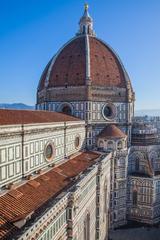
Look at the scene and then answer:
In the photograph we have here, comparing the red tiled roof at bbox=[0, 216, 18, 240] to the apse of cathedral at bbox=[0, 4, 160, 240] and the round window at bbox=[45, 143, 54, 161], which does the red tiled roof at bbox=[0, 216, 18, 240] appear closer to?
the apse of cathedral at bbox=[0, 4, 160, 240]

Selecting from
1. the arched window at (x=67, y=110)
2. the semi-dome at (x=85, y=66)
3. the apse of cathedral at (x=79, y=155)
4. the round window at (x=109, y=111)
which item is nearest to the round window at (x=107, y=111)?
the round window at (x=109, y=111)

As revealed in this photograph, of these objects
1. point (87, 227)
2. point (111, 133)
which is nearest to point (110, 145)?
point (111, 133)

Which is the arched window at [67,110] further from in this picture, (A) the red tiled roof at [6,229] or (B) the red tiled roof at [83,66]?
(A) the red tiled roof at [6,229]

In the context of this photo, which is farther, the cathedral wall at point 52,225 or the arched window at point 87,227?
the arched window at point 87,227

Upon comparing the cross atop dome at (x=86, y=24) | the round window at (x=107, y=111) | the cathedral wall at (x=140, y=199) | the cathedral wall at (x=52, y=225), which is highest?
the cross atop dome at (x=86, y=24)

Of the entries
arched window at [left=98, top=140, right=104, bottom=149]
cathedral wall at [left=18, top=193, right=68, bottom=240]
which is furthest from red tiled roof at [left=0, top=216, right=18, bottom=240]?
arched window at [left=98, top=140, right=104, bottom=149]

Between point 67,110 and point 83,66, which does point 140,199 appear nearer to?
point 67,110

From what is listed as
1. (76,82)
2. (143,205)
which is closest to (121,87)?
(76,82)

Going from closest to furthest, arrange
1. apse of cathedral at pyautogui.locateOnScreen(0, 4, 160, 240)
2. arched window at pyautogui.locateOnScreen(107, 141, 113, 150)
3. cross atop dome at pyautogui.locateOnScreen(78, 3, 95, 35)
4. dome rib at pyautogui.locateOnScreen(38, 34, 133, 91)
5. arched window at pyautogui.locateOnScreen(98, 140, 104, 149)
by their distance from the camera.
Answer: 1. apse of cathedral at pyautogui.locateOnScreen(0, 4, 160, 240)
2. arched window at pyautogui.locateOnScreen(107, 141, 113, 150)
3. arched window at pyautogui.locateOnScreen(98, 140, 104, 149)
4. dome rib at pyautogui.locateOnScreen(38, 34, 133, 91)
5. cross atop dome at pyautogui.locateOnScreen(78, 3, 95, 35)
